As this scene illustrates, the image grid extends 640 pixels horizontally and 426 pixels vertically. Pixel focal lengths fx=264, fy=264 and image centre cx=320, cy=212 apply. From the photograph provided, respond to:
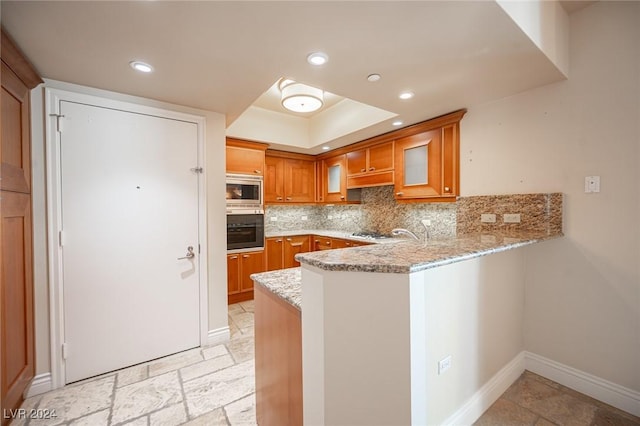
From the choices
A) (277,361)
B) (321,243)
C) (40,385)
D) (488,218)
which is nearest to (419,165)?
(488,218)

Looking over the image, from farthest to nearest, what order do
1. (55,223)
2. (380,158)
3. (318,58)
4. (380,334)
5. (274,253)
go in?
(274,253) → (380,158) → (55,223) → (318,58) → (380,334)

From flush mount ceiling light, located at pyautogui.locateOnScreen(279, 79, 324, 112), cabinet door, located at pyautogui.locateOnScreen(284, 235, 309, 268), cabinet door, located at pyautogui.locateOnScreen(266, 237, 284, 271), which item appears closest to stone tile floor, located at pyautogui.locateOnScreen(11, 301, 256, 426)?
cabinet door, located at pyautogui.locateOnScreen(266, 237, 284, 271)

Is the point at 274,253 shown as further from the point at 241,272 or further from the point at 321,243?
the point at 321,243

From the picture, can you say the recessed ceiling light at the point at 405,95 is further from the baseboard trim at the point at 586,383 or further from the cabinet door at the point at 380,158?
the baseboard trim at the point at 586,383

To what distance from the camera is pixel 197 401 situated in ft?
5.95

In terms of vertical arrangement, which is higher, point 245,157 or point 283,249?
point 245,157

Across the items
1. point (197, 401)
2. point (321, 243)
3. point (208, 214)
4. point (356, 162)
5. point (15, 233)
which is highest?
point (356, 162)

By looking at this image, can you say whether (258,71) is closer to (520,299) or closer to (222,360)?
(222,360)

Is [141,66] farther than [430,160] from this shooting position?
No

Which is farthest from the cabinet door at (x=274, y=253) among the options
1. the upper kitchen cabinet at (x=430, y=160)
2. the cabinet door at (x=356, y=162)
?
the upper kitchen cabinet at (x=430, y=160)

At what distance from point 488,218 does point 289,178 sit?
2950mm

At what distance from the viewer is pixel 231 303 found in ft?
12.0

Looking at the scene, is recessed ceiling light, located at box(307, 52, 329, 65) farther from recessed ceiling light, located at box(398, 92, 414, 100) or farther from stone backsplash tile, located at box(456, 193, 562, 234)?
stone backsplash tile, located at box(456, 193, 562, 234)

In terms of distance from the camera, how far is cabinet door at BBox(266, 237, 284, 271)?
13.1ft
